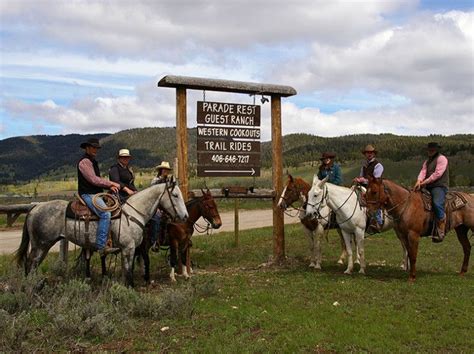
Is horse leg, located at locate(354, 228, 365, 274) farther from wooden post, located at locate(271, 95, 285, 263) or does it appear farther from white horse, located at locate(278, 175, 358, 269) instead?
wooden post, located at locate(271, 95, 285, 263)

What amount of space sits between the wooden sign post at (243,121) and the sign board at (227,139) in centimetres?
18

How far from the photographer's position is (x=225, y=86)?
1204cm

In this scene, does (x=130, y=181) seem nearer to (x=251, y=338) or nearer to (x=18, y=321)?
(x=18, y=321)

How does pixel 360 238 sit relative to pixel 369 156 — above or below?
below

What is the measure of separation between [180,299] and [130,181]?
12.5ft

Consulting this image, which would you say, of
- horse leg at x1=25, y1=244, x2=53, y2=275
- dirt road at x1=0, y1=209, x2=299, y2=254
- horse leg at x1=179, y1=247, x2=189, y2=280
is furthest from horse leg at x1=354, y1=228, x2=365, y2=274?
dirt road at x1=0, y1=209, x2=299, y2=254

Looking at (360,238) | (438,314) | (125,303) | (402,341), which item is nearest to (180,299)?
(125,303)

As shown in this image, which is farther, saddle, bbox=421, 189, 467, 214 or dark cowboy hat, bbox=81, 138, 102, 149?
saddle, bbox=421, 189, 467, 214

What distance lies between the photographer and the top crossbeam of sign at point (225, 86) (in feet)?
37.3

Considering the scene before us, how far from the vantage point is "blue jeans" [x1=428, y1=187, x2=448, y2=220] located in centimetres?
1059

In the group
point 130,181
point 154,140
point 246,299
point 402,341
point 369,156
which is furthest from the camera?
point 154,140

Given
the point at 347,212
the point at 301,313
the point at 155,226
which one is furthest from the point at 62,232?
the point at 347,212

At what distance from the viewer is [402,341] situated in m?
6.32

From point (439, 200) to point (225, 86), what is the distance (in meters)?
5.87
